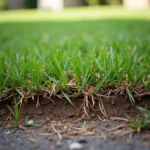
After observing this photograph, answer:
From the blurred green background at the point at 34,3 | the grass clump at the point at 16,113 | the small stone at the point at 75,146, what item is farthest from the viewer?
the blurred green background at the point at 34,3

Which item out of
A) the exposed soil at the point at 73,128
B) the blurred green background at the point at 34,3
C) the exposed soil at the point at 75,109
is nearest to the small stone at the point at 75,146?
the exposed soil at the point at 73,128

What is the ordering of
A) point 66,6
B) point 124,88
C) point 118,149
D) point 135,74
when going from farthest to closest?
point 66,6 < point 135,74 < point 124,88 < point 118,149

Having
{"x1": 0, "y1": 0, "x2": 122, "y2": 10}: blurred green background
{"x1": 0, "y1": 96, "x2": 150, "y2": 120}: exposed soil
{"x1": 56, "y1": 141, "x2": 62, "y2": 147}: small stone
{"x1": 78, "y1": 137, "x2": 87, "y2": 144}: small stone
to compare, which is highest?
{"x1": 0, "y1": 0, "x2": 122, "y2": 10}: blurred green background

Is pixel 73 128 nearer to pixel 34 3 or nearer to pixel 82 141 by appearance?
pixel 82 141

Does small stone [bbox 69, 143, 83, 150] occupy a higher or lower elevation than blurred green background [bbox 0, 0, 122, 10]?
lower

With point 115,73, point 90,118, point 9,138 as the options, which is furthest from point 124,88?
point 9,138

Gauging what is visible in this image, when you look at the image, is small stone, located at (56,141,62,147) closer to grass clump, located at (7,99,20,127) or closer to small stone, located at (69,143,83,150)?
small stone, located at (69,143,83,150)

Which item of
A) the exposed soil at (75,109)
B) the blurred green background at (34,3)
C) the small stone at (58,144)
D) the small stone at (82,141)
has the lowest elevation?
the small stone at (58,144)

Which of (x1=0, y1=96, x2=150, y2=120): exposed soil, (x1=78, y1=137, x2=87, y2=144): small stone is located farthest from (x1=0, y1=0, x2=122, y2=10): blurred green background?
(x1=78, y1=137, x2=87, y2=144): small stone

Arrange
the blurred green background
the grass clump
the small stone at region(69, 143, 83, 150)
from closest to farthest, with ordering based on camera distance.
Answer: the small stone at region(69, 143, 83, 150) < the grass clump < the blurred green background

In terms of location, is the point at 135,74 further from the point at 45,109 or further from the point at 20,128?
the point at 20,128

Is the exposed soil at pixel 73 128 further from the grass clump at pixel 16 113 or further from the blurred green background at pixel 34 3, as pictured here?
the blurred green background at pixel 34 3
